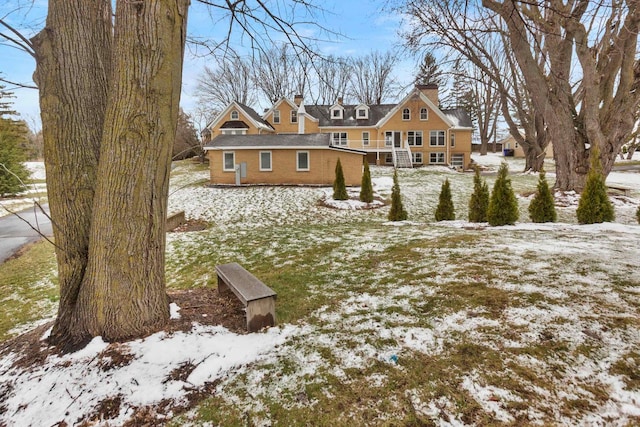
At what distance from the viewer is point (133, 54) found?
244cm

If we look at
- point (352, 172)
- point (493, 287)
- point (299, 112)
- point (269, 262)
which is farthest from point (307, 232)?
point (299, 112)

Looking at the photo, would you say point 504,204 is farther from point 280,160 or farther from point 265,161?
point 265,161

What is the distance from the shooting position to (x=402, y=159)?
27750 mm

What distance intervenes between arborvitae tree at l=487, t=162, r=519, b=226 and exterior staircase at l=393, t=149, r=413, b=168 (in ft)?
64.3

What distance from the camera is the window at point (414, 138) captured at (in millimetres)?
28672

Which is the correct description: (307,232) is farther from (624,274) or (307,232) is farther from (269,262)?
(624,274)

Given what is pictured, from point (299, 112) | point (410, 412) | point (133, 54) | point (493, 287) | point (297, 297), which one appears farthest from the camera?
point (299, 112)

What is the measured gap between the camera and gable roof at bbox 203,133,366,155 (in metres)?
18.4

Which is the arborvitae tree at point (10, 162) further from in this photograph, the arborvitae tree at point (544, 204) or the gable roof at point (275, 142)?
the arborvitae tree at point (544, 204)

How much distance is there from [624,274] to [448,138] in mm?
26882

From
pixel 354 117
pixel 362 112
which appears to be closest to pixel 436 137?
pixel 362 112

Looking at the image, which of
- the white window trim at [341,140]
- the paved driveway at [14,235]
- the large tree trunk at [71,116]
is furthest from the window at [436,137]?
the large tree trunk at [71,116]

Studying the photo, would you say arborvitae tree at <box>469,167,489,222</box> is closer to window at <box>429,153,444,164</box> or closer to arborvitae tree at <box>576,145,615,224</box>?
arborvitae tree at <box>576,145,615,224</box>

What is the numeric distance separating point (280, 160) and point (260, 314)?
1636cm
